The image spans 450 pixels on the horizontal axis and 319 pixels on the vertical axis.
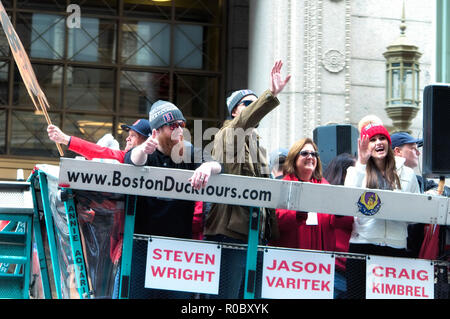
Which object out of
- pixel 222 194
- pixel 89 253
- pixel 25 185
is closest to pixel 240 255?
pixel 222 194

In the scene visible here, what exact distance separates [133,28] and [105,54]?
0.74m

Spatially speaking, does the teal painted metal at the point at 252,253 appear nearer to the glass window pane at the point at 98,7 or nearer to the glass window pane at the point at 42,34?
the glass window pane at the point at 42,34

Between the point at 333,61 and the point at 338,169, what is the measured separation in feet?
22.1

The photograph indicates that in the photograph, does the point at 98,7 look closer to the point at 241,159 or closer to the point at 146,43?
the point at 146,43

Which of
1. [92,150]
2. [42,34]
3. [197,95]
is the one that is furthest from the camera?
[197,95]

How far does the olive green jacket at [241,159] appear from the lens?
16.5 ft

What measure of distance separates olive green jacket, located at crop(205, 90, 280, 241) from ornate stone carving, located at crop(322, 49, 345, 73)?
765cm

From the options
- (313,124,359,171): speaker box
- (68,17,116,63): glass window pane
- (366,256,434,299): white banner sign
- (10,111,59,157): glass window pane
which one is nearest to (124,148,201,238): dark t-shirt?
(366,256,434,299): white banner sign

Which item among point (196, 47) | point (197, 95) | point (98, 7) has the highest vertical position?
point (98, 7)

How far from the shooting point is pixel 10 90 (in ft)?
50.5

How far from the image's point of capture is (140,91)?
1580cm

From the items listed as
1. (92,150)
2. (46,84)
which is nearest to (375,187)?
(92,150)

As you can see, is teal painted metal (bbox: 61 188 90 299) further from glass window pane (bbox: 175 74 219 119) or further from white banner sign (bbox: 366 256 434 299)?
glass window pane (bbox: 175 74 219 119)

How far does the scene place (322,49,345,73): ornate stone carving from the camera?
13023 millimetres
